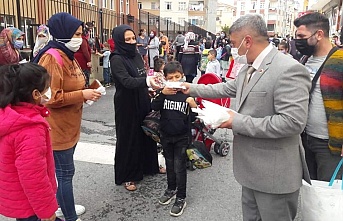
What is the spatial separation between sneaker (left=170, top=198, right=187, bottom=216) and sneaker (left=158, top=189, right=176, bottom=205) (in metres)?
0.16

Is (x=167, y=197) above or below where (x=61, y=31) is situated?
below

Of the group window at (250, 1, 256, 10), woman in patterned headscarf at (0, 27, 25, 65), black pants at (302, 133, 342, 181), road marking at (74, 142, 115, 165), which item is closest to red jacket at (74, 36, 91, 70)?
woman in patterned headscarf at (0, 27, 25, 65)

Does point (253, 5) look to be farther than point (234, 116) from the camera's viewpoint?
Yes

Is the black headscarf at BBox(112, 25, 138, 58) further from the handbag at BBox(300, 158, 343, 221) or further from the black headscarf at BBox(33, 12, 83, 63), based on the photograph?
the handbag at BBox(300, 158, 343, 221)

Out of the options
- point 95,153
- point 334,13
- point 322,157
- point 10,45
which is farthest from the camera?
point 334,13

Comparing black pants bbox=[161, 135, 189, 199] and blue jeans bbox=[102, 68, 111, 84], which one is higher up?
blue jeans bbox=[102, 68, 111, 84]

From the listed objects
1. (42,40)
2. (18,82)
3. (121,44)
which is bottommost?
(18,82)

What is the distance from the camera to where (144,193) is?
12.6 ft

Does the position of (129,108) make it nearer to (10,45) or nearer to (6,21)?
(10,45)

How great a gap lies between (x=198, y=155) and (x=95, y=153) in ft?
6.40

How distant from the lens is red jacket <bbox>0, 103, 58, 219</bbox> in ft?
6.23

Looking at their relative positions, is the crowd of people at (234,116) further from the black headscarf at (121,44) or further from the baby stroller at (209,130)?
the baby stroller at (209,130)

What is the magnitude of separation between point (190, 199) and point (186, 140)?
2.39 ft

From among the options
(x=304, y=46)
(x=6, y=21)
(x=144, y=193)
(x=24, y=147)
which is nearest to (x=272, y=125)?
(x=304, y=46)
